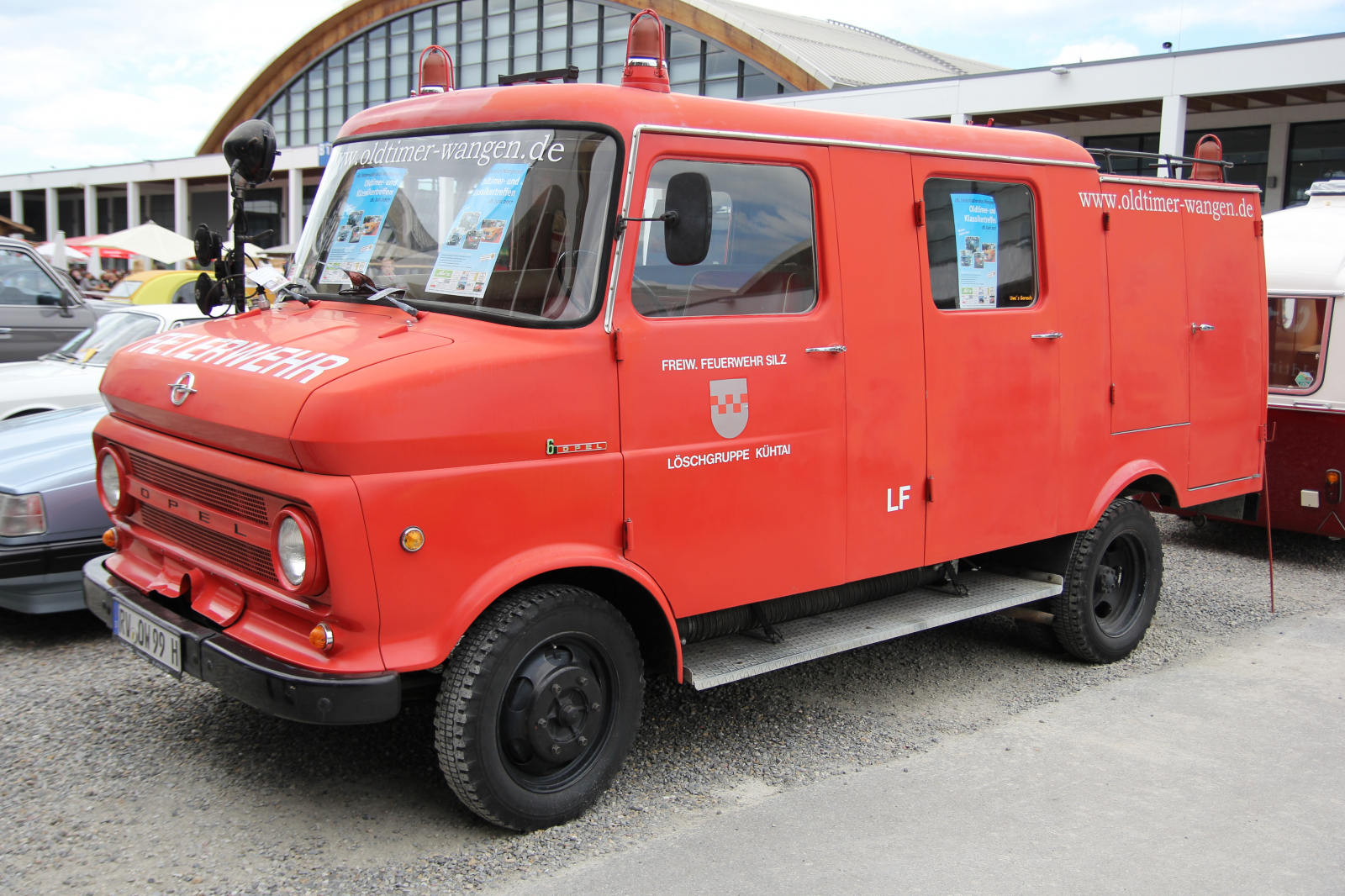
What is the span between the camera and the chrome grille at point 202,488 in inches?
134

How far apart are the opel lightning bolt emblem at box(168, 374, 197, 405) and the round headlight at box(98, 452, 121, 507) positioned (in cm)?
74

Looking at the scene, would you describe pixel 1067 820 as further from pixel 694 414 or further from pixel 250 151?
pixel 250 151

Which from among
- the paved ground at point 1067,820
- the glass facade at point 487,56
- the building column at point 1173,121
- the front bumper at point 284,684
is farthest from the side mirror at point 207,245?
the glass facade at point 487,56

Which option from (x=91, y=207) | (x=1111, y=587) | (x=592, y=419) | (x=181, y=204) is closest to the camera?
(x=592, y=419)

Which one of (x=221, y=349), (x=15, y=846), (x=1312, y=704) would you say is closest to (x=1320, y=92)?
(x=1312, y=704)

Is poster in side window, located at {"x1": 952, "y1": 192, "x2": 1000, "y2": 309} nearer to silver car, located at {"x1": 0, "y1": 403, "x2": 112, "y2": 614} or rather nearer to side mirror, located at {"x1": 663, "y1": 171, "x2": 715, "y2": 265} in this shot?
side mirror, located at {"x1": 663, "y1": 171, "x2": 715, "y2": 265}

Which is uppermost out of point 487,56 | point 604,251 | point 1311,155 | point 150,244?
point 487,56

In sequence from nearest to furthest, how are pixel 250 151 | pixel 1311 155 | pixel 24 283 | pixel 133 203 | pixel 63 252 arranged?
pixel 250 151, pixel 24 283, pixel 1311 155, pixel 63 252, pixel 133 203

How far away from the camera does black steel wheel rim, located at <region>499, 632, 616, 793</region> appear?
3.58 m

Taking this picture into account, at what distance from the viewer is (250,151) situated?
4.61 meters

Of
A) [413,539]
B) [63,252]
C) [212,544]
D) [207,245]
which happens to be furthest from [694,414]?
[63,252]

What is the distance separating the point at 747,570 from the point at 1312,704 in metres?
3.17

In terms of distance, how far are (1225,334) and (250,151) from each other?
5.35 m

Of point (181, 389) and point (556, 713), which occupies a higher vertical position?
point (181, 389)
